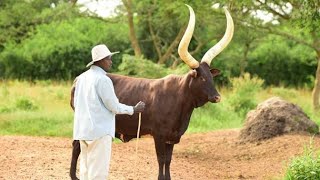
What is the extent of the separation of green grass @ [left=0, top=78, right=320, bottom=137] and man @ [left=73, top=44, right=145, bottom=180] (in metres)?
9.14

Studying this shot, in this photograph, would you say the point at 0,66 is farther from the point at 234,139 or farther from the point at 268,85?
the point at 234,139

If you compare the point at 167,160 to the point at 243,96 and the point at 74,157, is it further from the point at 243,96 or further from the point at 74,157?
the point at 243,96

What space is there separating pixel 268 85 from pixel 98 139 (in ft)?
95.1

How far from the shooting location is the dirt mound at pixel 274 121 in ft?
42.3

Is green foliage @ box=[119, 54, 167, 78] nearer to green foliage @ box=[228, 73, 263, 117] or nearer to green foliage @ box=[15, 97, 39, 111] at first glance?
green foliage @ box=[228, 73, 263, 117]

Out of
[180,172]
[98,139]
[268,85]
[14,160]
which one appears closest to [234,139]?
[180,172]

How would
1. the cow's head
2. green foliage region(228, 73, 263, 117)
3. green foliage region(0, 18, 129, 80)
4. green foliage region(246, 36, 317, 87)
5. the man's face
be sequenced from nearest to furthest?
the man's face → the cow's head → green foliage region(228, 73, 263, 117) → green foliage region(0, 18, 129, 80) → green foliage region(246, 36, 317, 87)

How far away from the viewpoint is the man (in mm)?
6816

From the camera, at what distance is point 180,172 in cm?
1028

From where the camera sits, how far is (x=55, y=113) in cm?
1864

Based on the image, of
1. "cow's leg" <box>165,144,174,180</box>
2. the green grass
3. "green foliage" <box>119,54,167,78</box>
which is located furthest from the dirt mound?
"cow's leg" <box>165,144,174,180</box>

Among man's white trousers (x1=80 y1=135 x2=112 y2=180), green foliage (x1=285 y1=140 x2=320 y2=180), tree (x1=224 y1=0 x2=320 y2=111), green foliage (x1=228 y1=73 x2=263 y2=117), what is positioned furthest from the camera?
green foliage (x1=228 y1=73 x2=263 y2=117)

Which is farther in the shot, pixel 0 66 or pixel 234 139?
pixel 0 66

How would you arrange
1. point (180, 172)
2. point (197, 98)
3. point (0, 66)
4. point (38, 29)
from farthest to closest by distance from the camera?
1. point (0, 66)
2. point (38, 29)
3. point (180, 172)
4. point (197, 98)
